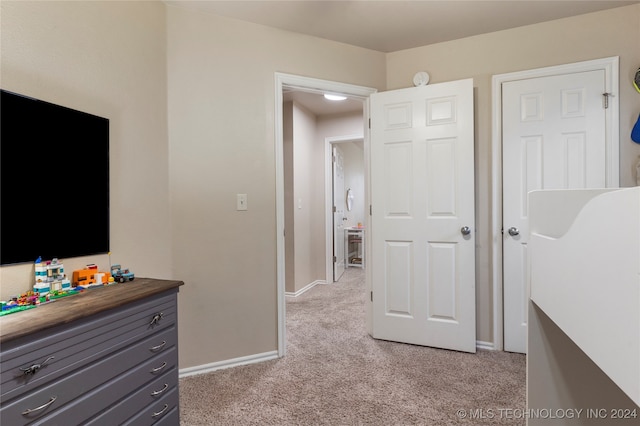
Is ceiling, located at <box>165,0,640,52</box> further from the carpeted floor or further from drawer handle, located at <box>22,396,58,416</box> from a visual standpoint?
the carpeted floor

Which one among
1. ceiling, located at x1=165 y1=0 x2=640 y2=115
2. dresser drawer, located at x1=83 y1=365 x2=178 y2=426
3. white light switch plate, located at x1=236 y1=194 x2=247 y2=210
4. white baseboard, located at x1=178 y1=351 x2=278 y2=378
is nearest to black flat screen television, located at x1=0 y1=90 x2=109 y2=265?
dresser drawer, located at x1=83 y1=365 x2=178 y2=426

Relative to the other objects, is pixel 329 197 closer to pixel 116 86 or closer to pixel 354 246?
pixel 354 246

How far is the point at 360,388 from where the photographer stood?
6.36 ft

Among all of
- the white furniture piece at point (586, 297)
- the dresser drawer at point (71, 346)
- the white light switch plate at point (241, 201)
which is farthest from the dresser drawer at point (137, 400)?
the white furniture piece at point (586, 297)

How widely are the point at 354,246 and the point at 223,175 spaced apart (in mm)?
4506

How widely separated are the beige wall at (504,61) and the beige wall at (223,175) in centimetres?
109

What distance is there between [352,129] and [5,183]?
148 inches

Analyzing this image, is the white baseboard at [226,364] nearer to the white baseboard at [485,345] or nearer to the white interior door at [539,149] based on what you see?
the white baseboard at [485,345]

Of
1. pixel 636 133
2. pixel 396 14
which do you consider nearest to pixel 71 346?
pixel 396 14

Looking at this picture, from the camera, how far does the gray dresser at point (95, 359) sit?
94 cm

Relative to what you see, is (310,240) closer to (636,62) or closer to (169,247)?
(169,247)

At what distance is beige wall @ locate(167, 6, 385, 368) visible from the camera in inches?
83.5

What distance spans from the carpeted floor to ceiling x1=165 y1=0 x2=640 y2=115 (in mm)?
2418

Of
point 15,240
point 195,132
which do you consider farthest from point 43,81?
point 195,132
